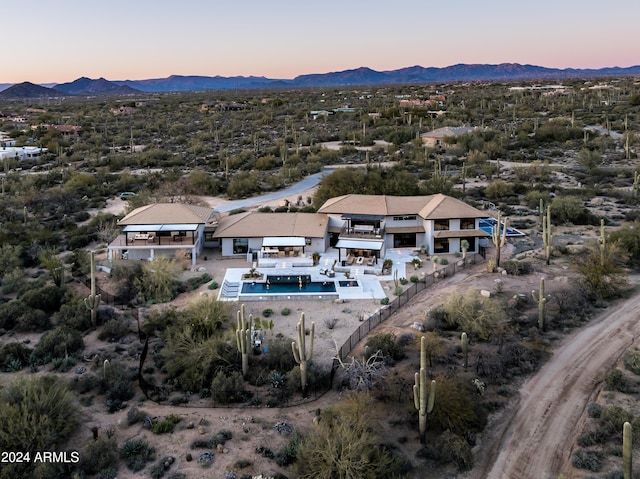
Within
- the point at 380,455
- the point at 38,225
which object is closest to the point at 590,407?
the point at 380,455

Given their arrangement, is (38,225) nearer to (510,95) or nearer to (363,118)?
(363,118)

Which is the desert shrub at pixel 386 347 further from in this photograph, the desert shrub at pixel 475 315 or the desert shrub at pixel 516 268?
the desert shrub at pixel 516 268

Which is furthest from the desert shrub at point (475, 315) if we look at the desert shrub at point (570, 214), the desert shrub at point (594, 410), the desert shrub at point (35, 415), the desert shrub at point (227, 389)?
the desert shrub at point (570, 214)

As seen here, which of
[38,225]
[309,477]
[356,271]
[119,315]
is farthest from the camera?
[38,225]

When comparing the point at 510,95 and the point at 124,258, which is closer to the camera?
the point at 124,258

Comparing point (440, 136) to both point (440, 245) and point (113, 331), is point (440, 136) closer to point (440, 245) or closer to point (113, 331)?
point (440, 245)

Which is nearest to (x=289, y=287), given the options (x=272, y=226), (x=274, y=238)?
(x=274, y=238)
